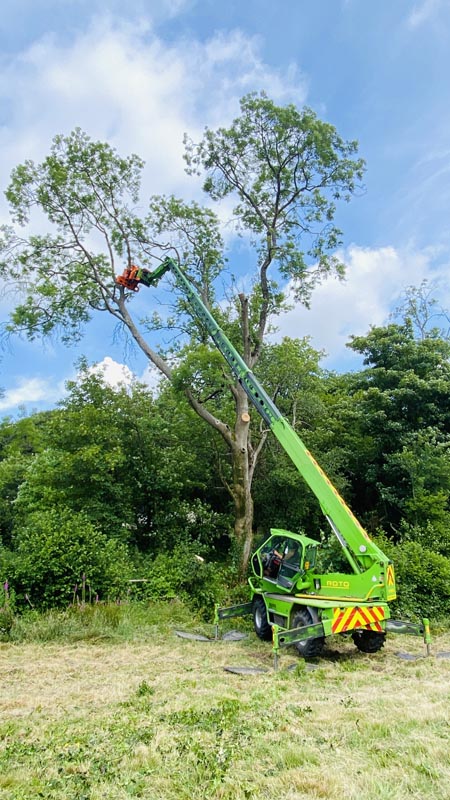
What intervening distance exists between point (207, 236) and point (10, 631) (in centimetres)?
1083

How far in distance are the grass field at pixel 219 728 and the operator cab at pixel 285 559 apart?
1.28 m

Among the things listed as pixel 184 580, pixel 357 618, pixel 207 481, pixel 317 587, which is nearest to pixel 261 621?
pixel 317 587

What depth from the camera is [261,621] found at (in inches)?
329

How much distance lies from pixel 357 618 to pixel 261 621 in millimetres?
2238

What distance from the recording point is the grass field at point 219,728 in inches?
112

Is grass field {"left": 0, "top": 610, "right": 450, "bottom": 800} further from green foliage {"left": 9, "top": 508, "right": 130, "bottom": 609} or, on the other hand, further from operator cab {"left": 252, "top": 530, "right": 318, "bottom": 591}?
green foliage {"left": 9, "top": 508, "right": 130, "bottom": 609}

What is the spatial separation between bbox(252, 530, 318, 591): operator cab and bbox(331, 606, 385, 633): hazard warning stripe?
1023mm

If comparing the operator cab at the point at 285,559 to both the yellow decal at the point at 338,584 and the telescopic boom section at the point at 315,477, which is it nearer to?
the yellow decal at the point at 338,584

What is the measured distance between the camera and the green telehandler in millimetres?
6691

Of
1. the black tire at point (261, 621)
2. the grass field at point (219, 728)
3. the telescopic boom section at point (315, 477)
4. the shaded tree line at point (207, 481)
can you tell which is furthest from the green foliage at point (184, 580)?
the telescopic boom section at point (315, 477)

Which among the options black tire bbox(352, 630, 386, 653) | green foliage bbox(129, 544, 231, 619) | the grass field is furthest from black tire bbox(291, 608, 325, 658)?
green foliage bbox(129, 544, 231, 619)

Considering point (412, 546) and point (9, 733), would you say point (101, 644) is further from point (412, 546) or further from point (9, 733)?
point (412, 546)

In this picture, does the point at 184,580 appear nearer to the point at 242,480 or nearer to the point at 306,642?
the point at 242,480

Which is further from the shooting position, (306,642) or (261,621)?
(261,621)
